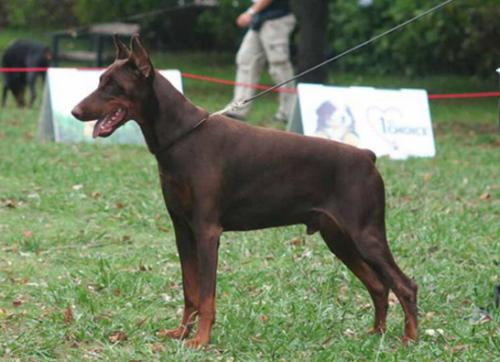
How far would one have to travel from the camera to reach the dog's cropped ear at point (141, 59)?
521 centimetres

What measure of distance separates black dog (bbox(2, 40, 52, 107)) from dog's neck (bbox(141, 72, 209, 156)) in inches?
522

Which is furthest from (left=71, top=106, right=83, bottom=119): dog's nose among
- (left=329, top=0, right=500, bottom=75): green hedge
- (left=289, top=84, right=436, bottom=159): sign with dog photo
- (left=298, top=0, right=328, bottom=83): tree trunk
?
(left=329, top=0, right=500, bottom=75): green hedge

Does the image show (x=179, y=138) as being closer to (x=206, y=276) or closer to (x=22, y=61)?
(x=206, y=276)

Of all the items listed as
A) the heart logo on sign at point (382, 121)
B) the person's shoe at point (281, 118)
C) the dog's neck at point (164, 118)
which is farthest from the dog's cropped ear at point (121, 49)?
the person's shoe at point (281, 118)

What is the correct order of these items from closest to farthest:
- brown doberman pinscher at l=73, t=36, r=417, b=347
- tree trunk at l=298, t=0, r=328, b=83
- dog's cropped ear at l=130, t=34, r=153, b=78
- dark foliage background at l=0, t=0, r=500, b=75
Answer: dog's cropped ear at l=130, t=34, r=153, b=78
brown doberman pinscher at l=73, t=36, r=417, b=347
tree trunk at l=298, t=0, r=328, b=83
dark foliage background at l=0, t=0, r=500, b=75

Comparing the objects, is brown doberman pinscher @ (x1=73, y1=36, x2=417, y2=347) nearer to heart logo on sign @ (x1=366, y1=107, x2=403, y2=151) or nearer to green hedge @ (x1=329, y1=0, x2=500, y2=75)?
heart logo on sign @ (x1=366, y1=107, x2=403, y2=151)

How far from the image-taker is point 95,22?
27859 millimetres

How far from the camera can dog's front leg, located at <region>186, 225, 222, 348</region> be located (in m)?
5.35

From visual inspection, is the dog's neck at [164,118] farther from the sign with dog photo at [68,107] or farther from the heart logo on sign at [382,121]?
the heart logo on sign at [382,121]

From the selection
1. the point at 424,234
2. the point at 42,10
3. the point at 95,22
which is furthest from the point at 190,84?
the point at 424,234

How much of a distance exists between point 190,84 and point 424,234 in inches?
623

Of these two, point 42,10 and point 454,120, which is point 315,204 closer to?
point 454,120

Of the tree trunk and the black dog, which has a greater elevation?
the tree trunk

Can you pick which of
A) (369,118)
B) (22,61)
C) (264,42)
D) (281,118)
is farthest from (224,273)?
(22,61)
